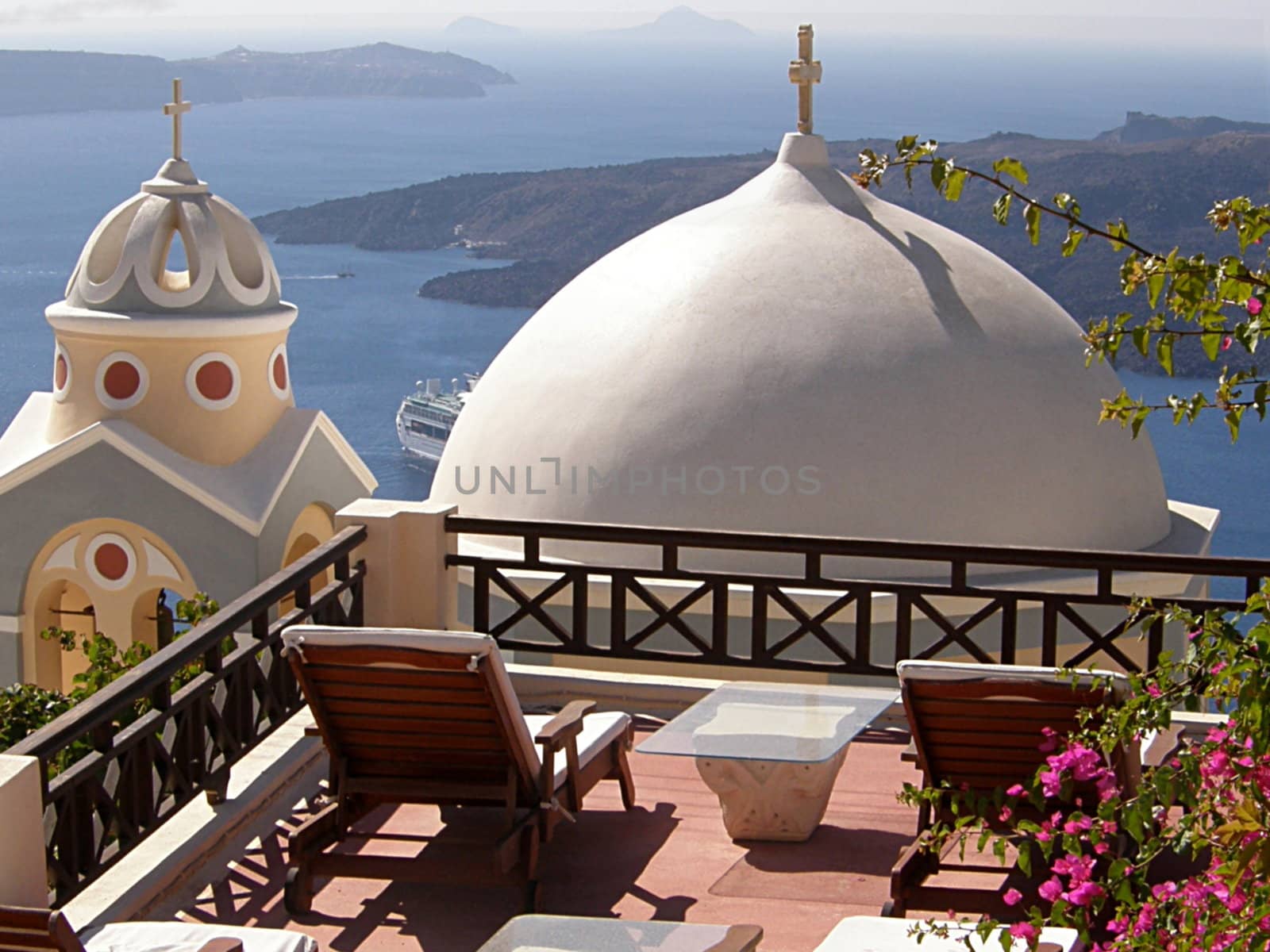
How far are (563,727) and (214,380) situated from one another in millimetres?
9385

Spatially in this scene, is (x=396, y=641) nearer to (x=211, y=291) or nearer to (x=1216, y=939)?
(x=1216, y=939)

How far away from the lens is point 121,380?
1461 cm

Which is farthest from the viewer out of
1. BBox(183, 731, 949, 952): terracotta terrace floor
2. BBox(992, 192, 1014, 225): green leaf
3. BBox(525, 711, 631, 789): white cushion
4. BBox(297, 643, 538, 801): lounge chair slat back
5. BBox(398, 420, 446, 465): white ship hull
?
BBox(398, 420, 446, 465): white ship hull

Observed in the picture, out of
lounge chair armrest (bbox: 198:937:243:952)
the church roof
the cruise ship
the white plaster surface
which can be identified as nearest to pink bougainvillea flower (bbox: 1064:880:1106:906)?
lounge chair armrest (bbox: 198:937:243:952)

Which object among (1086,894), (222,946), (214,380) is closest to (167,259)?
(214,380)

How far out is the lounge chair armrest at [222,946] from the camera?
446cm

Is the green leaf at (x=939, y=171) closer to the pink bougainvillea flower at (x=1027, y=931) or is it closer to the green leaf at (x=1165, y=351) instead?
the green leaf at (x=1165, y=351)

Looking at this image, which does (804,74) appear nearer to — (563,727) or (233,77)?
(563,727)

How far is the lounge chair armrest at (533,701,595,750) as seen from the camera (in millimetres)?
5840

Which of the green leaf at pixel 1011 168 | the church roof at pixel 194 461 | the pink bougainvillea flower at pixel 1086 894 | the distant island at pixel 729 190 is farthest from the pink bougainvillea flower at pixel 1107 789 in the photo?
the distant island at pixel 729 190

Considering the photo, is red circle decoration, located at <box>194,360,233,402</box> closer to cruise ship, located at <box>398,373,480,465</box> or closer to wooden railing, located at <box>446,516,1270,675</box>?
wooden railing, located at <box>446,516,1270,675</box>

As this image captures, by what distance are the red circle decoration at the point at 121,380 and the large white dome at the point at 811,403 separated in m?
3.42

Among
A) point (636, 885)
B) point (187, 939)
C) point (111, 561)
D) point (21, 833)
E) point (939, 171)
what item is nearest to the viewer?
point (939, 171)

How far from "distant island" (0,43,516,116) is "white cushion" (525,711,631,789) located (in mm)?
61909
